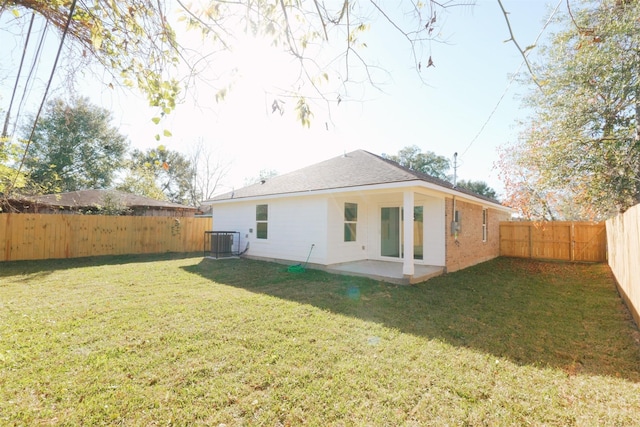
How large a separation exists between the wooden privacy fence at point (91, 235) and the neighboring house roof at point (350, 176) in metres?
3.47

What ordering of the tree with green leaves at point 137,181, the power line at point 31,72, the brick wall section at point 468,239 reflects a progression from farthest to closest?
the tree with green leaves at point 137,181 < the brick wall section at point 468,239 < the power line at point 31,72

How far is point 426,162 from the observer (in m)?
32.0

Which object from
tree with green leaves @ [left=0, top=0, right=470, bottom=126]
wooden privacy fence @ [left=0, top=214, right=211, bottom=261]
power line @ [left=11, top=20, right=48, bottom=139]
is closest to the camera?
power line @ [left=11, top=20, right=48, bottom=139]

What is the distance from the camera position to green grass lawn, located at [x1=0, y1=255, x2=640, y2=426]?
2.44m

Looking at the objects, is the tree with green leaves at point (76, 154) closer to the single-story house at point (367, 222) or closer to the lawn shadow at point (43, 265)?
the lawn shadow at point (43, 265)

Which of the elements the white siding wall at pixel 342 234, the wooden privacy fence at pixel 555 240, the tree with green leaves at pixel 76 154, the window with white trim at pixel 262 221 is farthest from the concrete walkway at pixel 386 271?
the tree with green leaves at pixel 76 154

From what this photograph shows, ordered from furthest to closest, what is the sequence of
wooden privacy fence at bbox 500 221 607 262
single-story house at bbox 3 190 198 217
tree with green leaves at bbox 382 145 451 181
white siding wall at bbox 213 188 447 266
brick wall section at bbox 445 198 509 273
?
tree with green leaves at bbox 382 145 451 181 → single-story house at bbox 3 190 198 217 → wooden privacy fence at bbox 500 221 607 262 → white siding wall at bbox 213 188 447 266 → brick wall section at bbox 445 198 509 273

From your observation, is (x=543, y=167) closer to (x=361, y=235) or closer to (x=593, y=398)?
(x=361, y=235)

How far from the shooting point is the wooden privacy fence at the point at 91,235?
1042 centimetres

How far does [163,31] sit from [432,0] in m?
2.17

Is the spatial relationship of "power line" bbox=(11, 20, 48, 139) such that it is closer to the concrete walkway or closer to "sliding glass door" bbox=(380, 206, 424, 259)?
the concrete walkway

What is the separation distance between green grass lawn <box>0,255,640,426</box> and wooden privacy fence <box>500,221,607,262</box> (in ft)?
25.8

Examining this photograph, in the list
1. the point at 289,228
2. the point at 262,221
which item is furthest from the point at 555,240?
the point at 262,221

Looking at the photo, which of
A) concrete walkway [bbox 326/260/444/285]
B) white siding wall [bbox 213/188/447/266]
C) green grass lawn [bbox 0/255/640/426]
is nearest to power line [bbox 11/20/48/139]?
green grass lawn [bbox 0/255/640/426]
